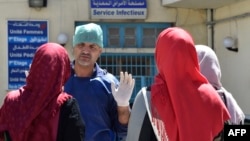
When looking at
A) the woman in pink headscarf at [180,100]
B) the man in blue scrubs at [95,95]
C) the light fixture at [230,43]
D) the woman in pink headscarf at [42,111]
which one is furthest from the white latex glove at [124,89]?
the light fixture at [230,43]

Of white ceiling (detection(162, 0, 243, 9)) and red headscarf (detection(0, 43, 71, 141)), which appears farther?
white ceiling (detection(162, 0, 243, 9))

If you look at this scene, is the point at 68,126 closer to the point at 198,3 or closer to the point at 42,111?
the point at 42,111

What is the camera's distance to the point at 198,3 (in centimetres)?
825

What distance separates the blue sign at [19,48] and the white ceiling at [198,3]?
235 cm

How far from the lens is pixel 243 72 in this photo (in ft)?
24.9

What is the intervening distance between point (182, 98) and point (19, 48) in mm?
6391

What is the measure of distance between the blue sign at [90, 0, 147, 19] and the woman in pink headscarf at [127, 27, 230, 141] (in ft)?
20.1

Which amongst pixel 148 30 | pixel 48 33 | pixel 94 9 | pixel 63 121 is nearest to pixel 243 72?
pixel 148 30

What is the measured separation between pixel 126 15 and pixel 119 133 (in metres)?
5.25

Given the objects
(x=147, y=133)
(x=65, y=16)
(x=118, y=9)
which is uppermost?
(x=118, y=9)

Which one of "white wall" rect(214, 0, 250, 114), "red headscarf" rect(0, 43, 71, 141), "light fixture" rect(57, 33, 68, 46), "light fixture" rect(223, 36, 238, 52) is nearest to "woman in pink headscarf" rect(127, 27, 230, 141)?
"red headscarf" rect(0, 43, 71, 141)

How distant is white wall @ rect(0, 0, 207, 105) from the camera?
8.15 metres

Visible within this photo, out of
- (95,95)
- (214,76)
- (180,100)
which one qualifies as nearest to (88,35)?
(95,95)

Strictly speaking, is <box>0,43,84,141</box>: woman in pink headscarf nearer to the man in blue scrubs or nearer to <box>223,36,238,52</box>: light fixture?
the man in blue scrubs
